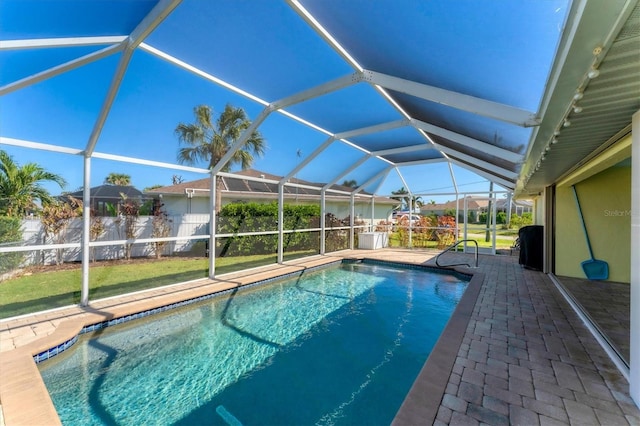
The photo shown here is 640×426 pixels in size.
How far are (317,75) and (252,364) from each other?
5.14m

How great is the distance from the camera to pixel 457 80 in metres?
4.06

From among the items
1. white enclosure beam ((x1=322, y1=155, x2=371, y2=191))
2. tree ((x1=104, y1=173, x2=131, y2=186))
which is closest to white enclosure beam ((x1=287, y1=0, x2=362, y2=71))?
white enclosure beam ((x1=322, y1=155, x2=371, y2=191))

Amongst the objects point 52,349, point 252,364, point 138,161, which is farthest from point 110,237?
point 252,364

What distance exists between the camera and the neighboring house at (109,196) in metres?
7.97

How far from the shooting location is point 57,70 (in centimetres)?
407

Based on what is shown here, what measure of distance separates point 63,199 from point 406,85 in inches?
331

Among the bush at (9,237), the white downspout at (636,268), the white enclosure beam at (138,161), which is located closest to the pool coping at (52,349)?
the white downspout at (636,268)

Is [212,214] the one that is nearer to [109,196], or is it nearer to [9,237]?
[109,196]

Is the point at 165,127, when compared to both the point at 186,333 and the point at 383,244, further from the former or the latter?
the point at 383,244

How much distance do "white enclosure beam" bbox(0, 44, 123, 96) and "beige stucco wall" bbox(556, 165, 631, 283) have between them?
11199 mm

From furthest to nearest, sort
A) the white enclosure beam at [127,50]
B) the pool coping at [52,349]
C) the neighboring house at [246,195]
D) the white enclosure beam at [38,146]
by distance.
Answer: the neighboring house at [246,195], the white enclosure beam at [38,146], the white enclosure beam at [127,50], the pool coping at [52,349]

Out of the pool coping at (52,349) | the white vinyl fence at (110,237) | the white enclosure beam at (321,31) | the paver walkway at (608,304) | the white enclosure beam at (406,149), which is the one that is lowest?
the pool coping at (52,349)

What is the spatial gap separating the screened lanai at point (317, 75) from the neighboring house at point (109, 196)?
4.41 ft

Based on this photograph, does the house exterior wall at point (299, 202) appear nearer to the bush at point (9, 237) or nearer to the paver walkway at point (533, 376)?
the bush at point (9, 237)
